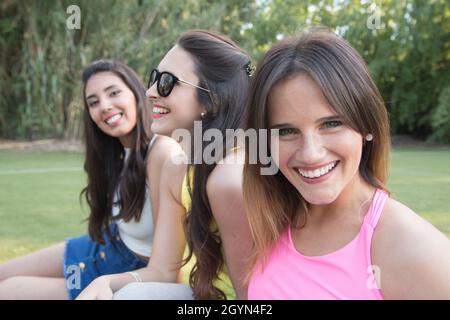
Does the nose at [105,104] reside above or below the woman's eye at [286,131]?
above

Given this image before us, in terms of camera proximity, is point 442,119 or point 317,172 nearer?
point 317,172

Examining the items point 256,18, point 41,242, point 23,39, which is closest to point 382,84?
point 256,18

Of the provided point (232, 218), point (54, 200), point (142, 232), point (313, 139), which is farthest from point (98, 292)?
point (54, 200)

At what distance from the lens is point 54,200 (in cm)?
770

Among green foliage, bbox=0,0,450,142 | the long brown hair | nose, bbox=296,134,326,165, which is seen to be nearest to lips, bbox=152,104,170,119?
the long brown hair

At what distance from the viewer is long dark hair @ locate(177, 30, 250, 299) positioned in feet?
7.52

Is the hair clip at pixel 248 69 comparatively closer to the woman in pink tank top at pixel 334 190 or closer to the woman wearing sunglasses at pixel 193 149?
the woman wearing sunglasses at pixel 193 149

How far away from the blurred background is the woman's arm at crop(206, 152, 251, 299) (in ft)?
9.83

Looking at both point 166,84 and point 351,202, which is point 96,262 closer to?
point 166,84

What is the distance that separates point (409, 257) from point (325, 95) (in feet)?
1.69

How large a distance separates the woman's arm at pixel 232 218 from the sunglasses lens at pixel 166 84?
556 mm

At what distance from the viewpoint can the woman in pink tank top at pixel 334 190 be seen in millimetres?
1490

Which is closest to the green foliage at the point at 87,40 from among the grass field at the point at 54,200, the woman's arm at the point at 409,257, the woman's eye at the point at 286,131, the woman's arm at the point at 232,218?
the grass field at the point at 54,200
